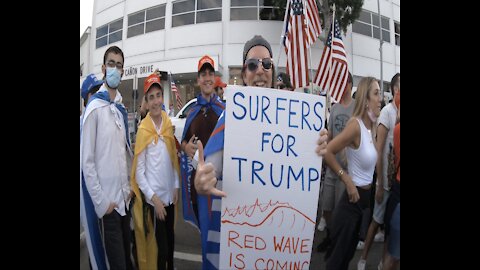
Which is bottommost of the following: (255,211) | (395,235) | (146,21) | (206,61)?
(395,235)

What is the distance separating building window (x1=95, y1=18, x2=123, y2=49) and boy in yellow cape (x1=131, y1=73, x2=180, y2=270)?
338mm

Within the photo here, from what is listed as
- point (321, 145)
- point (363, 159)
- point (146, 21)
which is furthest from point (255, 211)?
point (146, 21)

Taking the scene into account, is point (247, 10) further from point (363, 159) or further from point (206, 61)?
point (363, 159)

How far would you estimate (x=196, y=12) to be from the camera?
79.4 inches

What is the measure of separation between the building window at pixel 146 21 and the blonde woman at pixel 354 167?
1.33 meters

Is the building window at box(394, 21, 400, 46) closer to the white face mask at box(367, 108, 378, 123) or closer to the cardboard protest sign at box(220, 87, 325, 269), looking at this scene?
the white face mask at box(367, 108, 378, 123)

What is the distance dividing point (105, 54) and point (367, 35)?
5.92 ft

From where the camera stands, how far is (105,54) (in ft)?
7.18

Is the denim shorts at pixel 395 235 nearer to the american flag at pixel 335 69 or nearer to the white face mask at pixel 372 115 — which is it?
the white face mask at pixel 372 115

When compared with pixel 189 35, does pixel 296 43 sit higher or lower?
higher

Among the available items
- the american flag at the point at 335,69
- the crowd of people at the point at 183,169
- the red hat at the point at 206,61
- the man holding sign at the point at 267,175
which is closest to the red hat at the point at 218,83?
the crowd of people at the point at 183,169

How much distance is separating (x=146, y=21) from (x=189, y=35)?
0.30m

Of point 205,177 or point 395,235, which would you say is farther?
point 395,235
